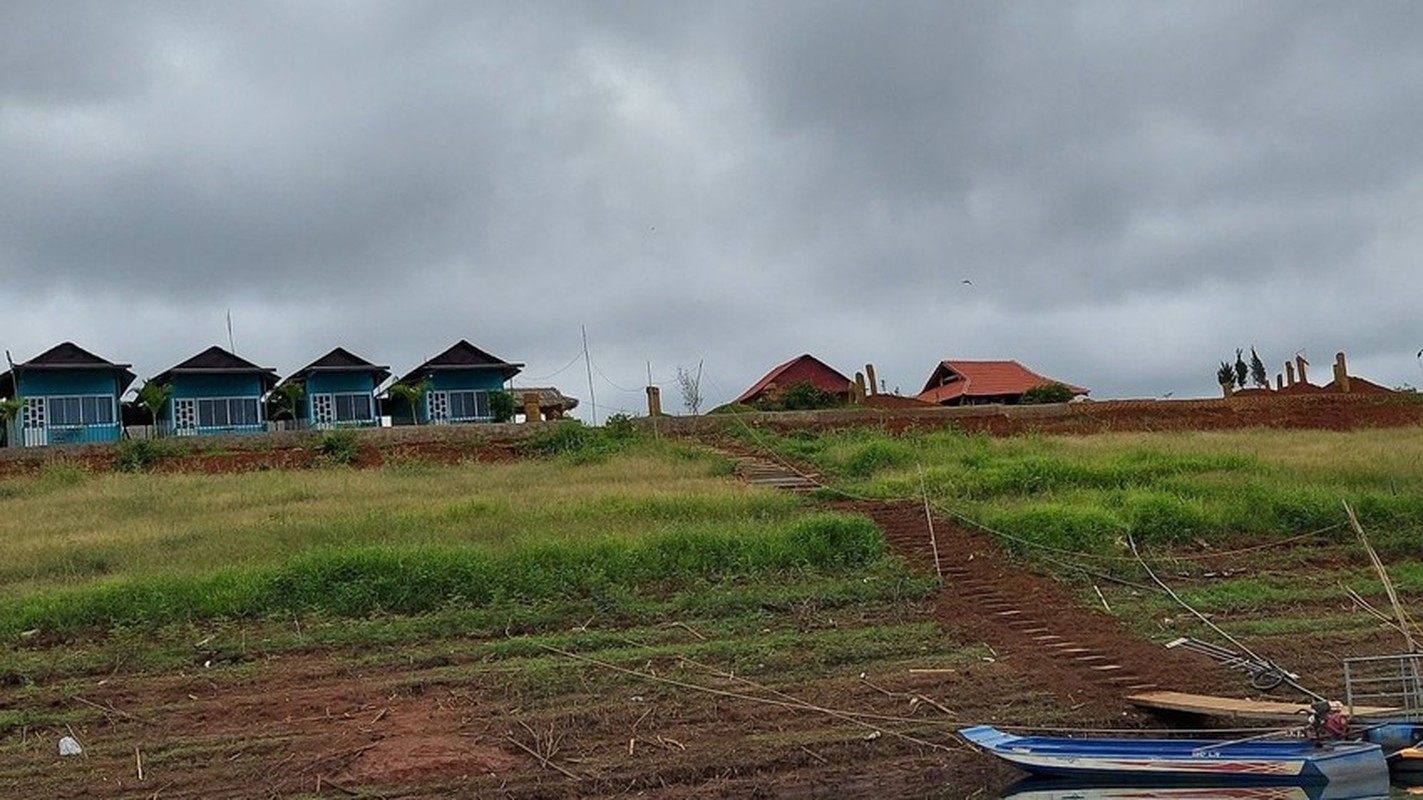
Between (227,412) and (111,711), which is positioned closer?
(111,711)

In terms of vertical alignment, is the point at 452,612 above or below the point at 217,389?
below

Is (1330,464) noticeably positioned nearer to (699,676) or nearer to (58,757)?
(699,676)

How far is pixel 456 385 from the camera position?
44500 millimetres

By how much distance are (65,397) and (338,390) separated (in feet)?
27.1

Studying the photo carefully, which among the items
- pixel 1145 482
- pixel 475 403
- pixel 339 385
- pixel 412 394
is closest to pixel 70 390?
pixel 339 385

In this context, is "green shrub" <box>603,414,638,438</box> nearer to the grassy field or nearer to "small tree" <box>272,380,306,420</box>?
the grassy field

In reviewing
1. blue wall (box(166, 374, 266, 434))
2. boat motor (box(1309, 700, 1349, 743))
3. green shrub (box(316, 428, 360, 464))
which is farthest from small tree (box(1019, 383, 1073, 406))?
boat motor (box(1309, 700, 1349, 743))

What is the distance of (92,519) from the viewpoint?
2211 cm

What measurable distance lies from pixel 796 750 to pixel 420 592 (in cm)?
641

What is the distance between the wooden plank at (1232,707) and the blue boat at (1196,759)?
68 cm

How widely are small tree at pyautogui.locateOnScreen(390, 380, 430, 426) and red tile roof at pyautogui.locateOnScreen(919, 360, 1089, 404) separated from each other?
2053 cm

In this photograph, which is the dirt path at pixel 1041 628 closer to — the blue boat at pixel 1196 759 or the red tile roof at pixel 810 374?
the blue boat at pixel 1196 759

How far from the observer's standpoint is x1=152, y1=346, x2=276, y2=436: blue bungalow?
135ft

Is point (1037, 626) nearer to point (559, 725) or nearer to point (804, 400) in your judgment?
point (559, 725)
